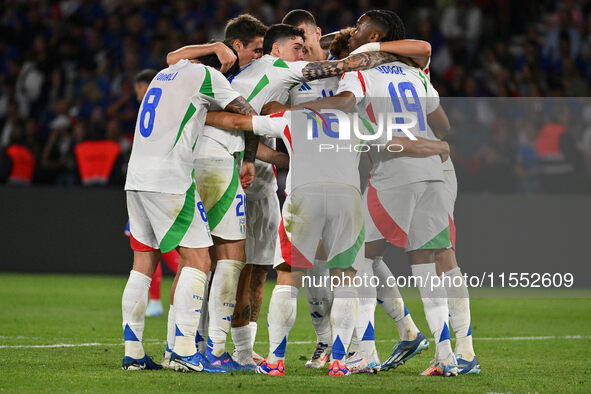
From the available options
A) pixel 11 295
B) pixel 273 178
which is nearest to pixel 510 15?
pixel 11 295

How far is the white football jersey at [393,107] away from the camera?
6391 millimetres

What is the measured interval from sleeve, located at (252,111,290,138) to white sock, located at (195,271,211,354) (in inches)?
48.2

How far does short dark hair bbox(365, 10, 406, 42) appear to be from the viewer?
6813 millimetres

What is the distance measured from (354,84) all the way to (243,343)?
202cm

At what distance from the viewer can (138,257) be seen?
6500mm

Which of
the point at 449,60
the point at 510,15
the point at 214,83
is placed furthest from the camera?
the point at 510,15

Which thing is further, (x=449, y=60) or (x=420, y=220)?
(x=449, y=60)

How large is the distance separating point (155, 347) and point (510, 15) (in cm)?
1204

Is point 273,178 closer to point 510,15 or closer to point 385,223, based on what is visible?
point 385,223

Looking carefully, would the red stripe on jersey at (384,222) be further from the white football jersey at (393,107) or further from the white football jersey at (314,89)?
the white football jersey at (314,89)

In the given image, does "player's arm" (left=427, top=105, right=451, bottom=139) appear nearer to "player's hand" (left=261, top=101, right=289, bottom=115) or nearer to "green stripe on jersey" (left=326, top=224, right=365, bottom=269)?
"player's hand" (left=261, top=101, right=289, bottom=115)

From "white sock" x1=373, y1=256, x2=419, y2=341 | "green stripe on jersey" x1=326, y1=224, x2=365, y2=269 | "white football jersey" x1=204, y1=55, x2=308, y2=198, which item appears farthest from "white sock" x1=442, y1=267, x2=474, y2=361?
"white football jersey" x1=204, y1=55, x2=308, y2=198

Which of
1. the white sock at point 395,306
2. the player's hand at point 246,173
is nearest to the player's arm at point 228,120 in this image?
the player's hand at point 246,173

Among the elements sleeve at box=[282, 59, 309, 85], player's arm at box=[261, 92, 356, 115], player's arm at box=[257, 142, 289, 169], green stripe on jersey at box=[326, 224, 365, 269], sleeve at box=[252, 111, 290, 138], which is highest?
sleeve at box=[282, 59, 309, 85]
